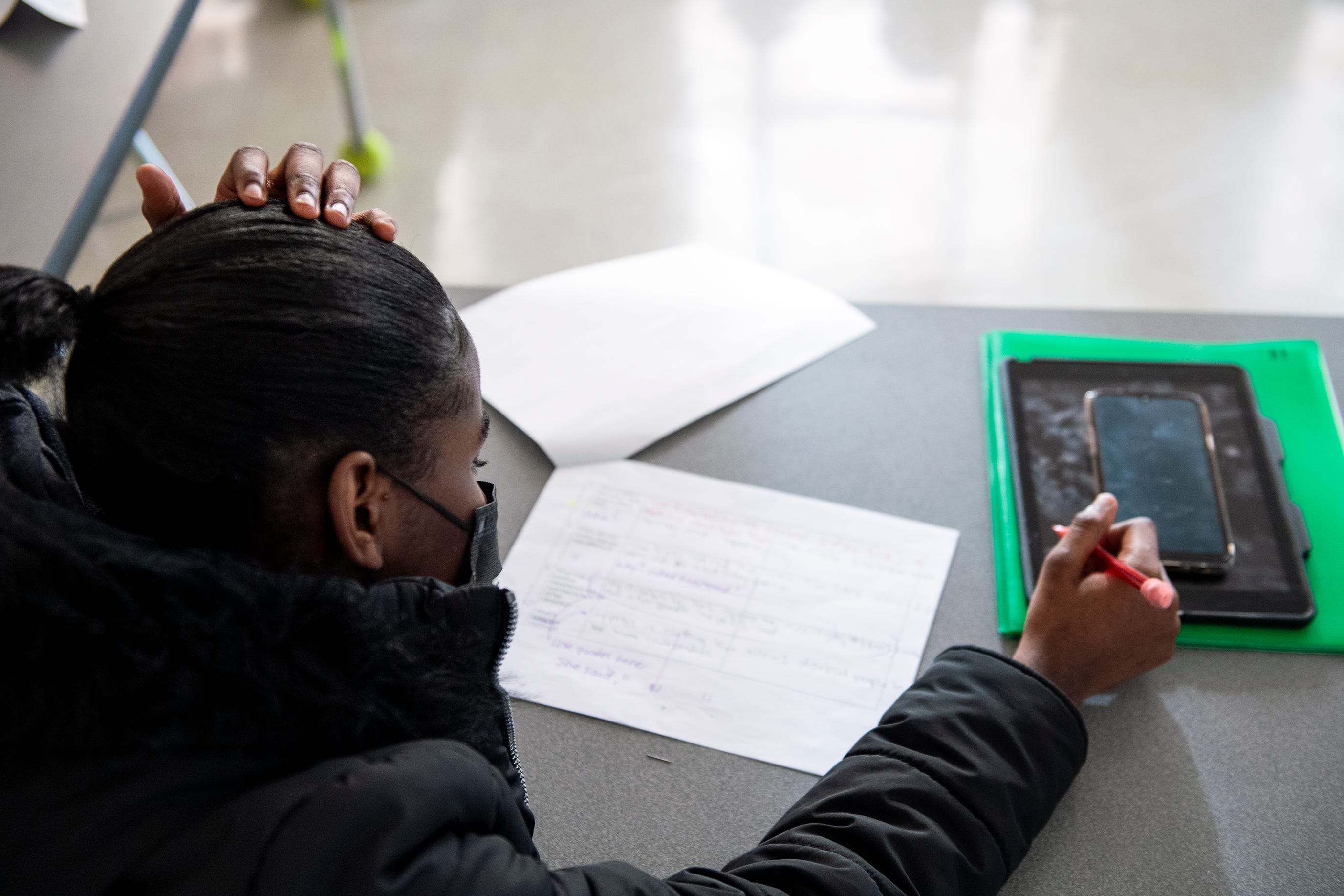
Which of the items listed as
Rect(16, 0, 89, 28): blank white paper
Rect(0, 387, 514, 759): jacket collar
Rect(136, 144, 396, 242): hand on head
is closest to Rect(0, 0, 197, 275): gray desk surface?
Rect(16, 0, 89, 28): blank white paper

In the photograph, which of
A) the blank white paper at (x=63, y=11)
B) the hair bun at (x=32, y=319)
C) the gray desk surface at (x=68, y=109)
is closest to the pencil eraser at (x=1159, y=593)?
the hair bun at (x=32, y=319)

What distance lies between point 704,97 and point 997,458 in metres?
1.72

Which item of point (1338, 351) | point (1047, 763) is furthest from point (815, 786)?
point (1338, 351)

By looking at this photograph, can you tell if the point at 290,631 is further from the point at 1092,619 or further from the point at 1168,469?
the point at 1168,469

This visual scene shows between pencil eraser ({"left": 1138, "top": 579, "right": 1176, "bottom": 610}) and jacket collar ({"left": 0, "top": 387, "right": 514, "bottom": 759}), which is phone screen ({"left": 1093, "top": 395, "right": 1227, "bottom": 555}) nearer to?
pencil eraser ({"left": 1138, "top": 579, "right": 1176, "bottom": 610})

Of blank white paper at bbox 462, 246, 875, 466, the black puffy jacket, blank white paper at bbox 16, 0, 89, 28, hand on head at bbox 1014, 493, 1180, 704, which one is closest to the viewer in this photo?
the black puffy jacket

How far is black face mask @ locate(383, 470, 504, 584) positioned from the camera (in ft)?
2.04

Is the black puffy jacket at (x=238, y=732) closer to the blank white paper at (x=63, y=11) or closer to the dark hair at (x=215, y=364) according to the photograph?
the dark hair at (x=215, y=364)

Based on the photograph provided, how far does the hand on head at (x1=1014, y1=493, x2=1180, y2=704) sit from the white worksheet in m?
0.09

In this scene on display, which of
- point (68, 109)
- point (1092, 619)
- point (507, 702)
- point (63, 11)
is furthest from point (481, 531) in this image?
point (63, 11)

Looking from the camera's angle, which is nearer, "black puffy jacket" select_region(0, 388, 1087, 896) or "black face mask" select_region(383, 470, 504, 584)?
"black puffy jacket" select_region(0, 388, 1087, 896)

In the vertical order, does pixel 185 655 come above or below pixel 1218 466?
below

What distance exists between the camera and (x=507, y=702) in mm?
672

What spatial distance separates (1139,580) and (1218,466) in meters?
0.18
